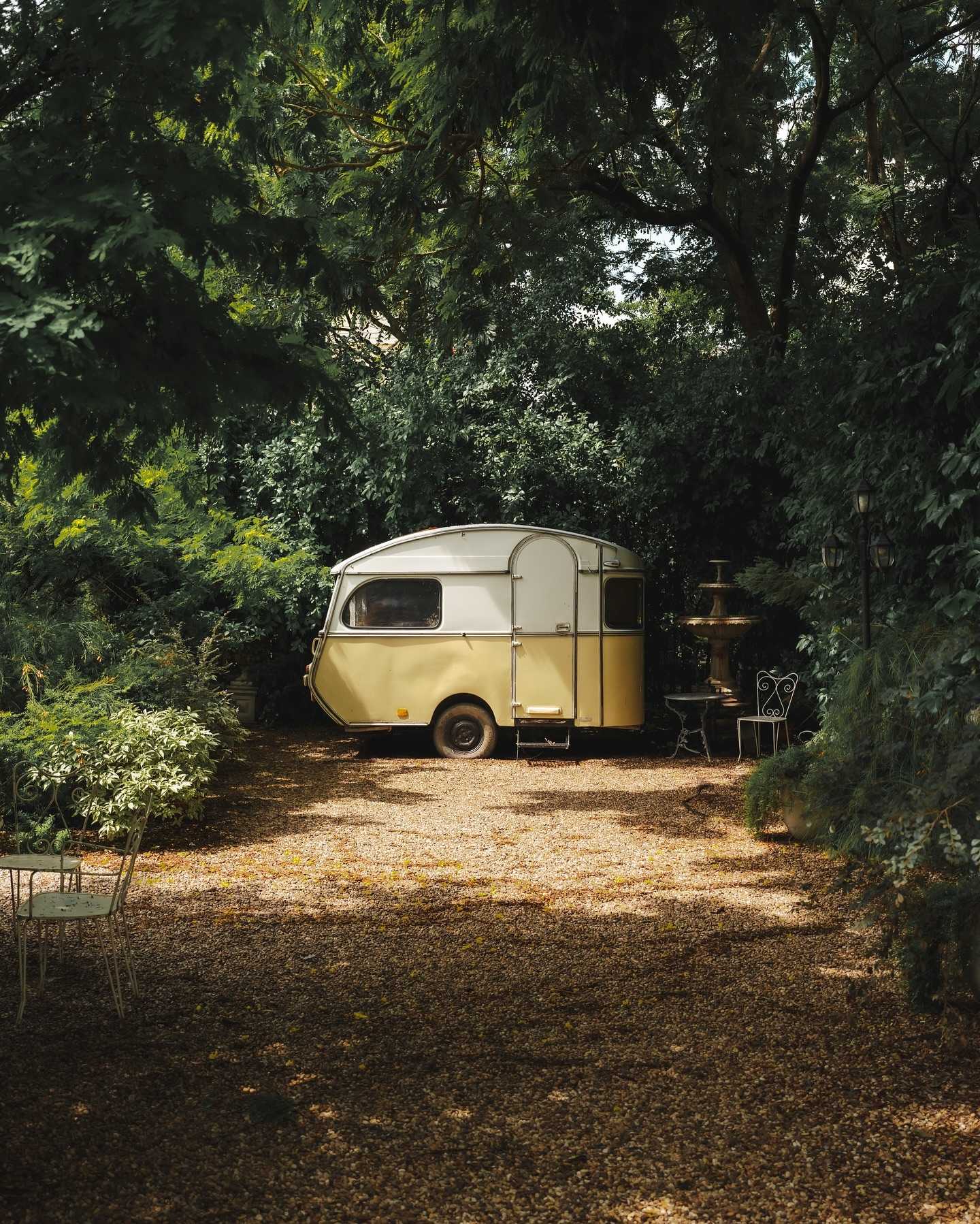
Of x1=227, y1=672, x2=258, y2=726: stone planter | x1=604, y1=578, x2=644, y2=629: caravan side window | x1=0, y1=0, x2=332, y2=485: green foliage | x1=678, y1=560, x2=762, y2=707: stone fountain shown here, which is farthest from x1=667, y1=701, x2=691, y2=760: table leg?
x1=0, y1=0, x2=332, y2=485: green foliage

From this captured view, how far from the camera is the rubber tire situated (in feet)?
37.3

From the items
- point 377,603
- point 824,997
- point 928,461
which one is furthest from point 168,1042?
point 377,603

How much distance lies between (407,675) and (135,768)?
412 cm

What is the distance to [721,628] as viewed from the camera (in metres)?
11.5

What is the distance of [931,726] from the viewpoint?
5527 mm

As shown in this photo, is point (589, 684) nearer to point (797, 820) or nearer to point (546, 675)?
point (546, 675)

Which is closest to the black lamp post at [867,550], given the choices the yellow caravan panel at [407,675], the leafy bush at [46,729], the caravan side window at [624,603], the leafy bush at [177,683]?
the caravan side window at [624,603]

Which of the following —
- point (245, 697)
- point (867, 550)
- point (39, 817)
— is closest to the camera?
point (867, 550)

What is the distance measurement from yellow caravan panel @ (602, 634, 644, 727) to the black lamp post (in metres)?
3.86

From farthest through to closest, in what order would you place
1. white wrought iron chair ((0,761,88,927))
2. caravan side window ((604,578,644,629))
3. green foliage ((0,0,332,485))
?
caravan side window ((604,578,644,629)) → white wrought iron chair ((0,761,88,927)) → green foliage ((0,0,332,485))

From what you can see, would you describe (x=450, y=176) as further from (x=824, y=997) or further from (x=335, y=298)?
(x=824, y=997)

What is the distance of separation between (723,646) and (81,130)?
9626 mm

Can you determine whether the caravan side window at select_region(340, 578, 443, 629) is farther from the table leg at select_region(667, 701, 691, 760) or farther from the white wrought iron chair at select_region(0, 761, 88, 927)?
the white wrought iron chair at select_region(0, 761, 88, 927)

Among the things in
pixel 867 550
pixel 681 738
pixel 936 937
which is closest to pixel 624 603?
pixel 681 738
